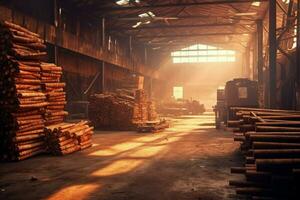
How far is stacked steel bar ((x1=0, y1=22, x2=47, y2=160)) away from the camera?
9430 mm

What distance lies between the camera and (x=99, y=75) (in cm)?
2294

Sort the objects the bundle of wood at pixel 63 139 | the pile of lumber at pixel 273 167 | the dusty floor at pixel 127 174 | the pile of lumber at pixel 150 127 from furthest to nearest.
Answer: the pile of lumber at pixel 150 127 < the bundle of wood at pixel 63 139 < the dusty floor at pixel 127 174 < the pile of lumber at pixel 273 167

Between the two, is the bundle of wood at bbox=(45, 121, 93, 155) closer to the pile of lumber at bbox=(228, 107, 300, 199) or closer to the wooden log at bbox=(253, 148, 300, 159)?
the pile of lumber at bbox=(228, 107, 300, 199)

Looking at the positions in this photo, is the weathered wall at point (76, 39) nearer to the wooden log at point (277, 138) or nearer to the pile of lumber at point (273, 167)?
the wooden log at point (277, 138)

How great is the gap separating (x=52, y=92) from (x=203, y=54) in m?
36.0

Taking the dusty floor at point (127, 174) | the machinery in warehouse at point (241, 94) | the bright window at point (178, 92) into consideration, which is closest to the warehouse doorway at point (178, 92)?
the bright window at point (178, 92)

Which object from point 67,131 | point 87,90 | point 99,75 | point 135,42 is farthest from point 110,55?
point 67,131

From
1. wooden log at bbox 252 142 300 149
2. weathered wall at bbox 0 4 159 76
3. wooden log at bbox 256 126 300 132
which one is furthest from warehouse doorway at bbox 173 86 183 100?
wooden log at bbox 252 142 300 149

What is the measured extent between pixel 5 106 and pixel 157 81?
33123mm

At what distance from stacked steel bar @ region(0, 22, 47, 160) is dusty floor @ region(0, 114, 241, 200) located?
0.58 metres

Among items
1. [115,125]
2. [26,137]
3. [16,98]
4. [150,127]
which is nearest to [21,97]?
[16,98]

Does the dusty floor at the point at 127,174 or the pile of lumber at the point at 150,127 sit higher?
the pile of lumber at the point at 150,127

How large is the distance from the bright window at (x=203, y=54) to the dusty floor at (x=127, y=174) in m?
34.6

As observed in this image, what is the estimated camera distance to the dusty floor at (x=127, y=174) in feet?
19.8
